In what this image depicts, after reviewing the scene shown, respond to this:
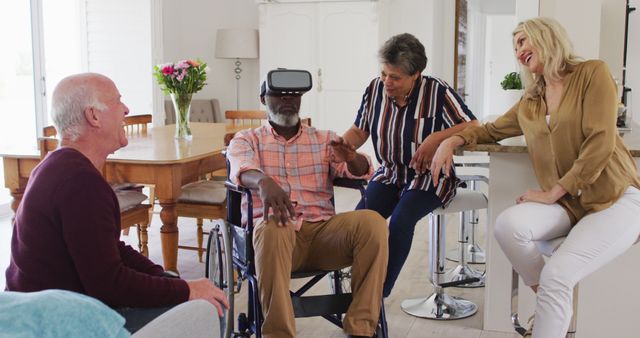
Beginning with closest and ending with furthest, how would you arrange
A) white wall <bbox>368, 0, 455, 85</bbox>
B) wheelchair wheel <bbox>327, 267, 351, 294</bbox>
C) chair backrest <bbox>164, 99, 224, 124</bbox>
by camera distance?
wheelchair wheel <bbox>327, 267, 351, 294</bbox> → white wall <bbox>368, 0, 455, 85</bbox> → chair backrest <bbox>164, 99, 224, 124</bbox>

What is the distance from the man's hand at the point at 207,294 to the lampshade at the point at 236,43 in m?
6.10

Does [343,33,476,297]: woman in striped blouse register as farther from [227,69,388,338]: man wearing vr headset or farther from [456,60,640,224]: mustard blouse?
[456,60,640,224]: mustard blouse

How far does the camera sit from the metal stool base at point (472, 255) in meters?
4.60

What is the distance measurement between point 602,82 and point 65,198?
180 centimetres

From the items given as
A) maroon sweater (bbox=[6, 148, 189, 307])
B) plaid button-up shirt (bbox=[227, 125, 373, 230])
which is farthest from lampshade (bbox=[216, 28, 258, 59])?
maroon sweater (bbox=[6, 148, 189, 307])

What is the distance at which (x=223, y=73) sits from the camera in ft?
27.4

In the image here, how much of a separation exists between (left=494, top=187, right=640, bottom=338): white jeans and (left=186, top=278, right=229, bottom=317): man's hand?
1093mm

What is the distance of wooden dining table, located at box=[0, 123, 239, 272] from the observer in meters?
3.53

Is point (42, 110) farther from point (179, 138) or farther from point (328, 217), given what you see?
point (328, 217)

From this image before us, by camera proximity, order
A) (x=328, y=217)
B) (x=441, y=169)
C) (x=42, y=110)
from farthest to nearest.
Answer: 1. (x=42, y=110)
2. (x=441, y=169)
3. (x=328, y=217)

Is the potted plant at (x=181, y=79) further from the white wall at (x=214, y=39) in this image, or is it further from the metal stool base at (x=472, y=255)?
the white wall at (x=214, y=39)

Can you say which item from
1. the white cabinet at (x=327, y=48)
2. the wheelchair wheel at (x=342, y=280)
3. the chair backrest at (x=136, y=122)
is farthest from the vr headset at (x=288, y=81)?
the white cabinet at (x=327, y=48)

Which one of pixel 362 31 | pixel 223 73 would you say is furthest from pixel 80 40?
pixel 362 31

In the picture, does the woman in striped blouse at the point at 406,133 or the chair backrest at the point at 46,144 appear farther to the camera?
the chair backrest at the point at 46,144
